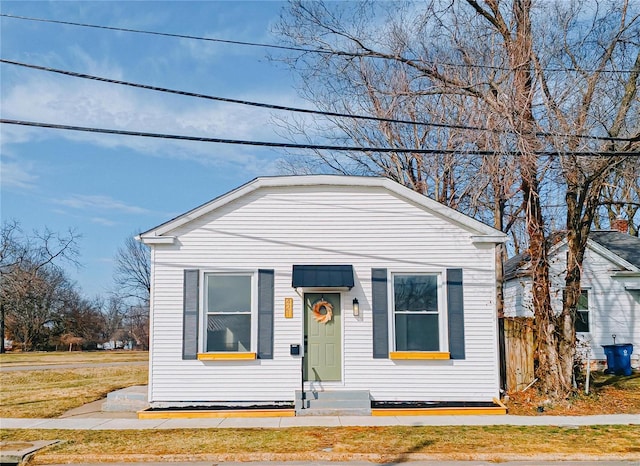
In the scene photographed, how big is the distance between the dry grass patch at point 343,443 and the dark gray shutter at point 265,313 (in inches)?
88.7

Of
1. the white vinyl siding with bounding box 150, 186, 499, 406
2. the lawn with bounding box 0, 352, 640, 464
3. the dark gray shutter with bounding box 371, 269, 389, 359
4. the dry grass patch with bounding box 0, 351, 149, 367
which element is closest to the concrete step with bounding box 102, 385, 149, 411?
the white vinyl siding with bounding box 150, 186, 499, 406

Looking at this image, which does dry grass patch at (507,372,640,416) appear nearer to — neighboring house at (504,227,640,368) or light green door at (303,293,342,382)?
light green door at (303,293,342,382)

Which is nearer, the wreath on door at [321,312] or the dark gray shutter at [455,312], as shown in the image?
the dark gray shutter at [455,312]

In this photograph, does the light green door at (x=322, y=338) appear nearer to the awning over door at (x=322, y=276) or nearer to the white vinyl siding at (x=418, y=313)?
the awning over door at (x=322, y=276)

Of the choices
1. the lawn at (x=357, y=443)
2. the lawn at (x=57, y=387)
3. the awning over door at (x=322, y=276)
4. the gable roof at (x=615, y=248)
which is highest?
the gable roof at (x=615, y=248)

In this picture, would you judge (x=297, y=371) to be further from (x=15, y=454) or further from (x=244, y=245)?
(x=15, y=454)

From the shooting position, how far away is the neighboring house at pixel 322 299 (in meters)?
12.3

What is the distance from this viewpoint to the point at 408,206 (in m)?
12.8

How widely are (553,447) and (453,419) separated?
8.49 feet

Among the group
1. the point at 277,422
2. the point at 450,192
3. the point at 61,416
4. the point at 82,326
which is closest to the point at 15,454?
the point at 61,416

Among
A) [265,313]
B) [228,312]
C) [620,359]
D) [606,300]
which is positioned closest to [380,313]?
[265,313]

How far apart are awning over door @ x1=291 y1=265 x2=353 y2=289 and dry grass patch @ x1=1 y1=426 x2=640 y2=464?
2.89 metres

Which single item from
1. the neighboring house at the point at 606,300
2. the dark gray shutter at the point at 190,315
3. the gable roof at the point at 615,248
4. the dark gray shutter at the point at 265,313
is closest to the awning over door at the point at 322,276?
the dark gray shutter at the point at 265,313

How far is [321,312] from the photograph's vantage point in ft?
41.1
